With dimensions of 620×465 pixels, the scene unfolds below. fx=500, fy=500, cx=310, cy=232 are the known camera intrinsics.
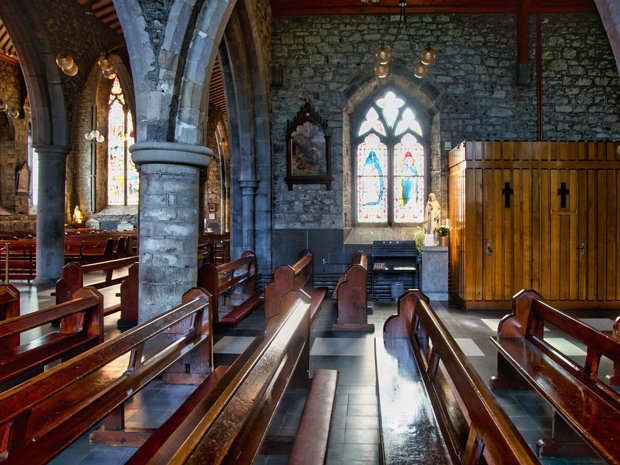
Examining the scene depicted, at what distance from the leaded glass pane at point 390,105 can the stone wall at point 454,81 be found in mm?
940

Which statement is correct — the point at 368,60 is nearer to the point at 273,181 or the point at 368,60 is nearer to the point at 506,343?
the point at 273,181

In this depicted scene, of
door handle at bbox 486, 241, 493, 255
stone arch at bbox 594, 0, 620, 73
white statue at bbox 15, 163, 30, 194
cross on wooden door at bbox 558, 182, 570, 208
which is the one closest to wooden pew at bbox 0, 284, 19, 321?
stone arch at bbox 594, 0, 620, 73

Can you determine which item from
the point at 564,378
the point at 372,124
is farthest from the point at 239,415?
the point at 372,124

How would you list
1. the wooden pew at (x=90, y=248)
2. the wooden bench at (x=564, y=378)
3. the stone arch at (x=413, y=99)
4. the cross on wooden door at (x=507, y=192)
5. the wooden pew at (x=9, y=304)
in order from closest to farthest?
the wooden bench at (x=564, y=378)
the wooden pew at (x=9, y=304)
the cross on wooden door at (x=507, y=192)
the stone arch at (x=413, y=99)
the wooden pew at (x=90, y=248)

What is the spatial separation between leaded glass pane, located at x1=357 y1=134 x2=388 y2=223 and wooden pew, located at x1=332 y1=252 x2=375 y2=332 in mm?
5031

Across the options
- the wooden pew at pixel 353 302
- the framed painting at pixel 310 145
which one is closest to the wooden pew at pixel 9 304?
the wooden pew at pixel 353 302

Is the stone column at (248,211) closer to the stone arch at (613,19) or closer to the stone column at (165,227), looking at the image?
the stone column at (165,227)

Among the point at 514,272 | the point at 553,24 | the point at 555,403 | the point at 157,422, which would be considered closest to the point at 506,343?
the point at 555,403

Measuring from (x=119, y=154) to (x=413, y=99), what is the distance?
14.5 meters

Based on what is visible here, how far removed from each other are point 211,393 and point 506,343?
2442 millimetres

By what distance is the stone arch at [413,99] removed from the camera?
1041 centimetres

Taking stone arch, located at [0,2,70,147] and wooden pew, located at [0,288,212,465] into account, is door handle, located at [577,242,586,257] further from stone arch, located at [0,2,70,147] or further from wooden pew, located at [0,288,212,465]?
stone arch, located at [0,2,70,147]

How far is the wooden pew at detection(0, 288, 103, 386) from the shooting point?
11.3 ft

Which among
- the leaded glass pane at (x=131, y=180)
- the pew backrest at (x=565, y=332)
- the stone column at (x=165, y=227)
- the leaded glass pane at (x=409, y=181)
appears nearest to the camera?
the pew backrest at (x=565, y=332)
